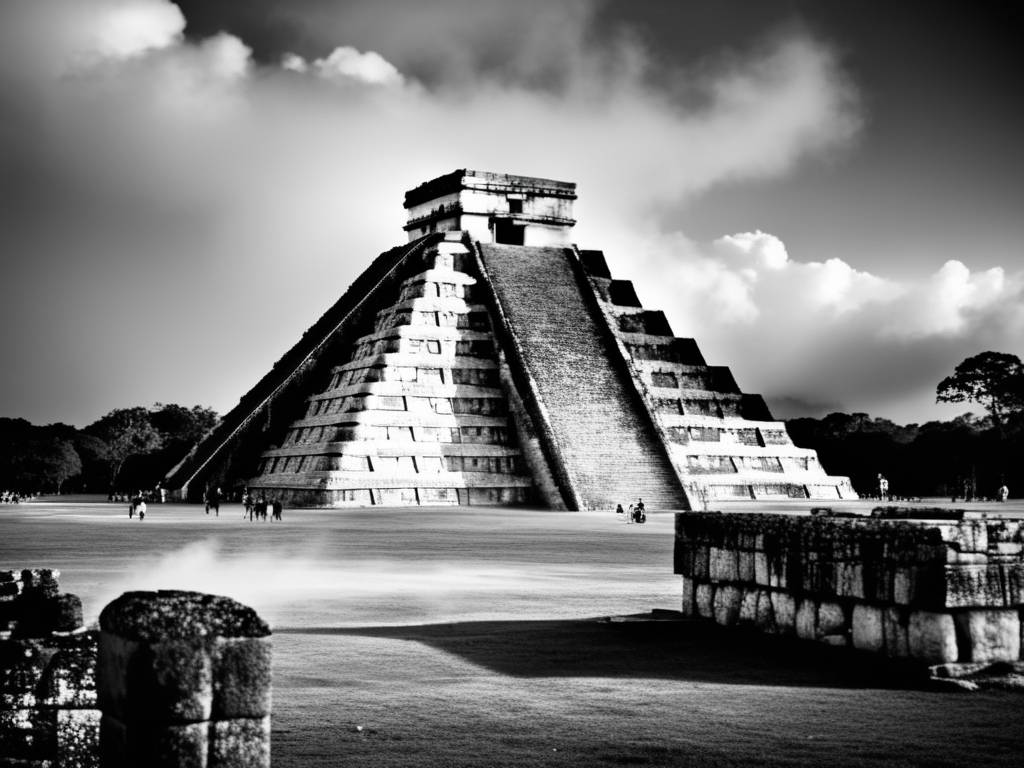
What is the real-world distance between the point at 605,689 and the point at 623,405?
3319cm

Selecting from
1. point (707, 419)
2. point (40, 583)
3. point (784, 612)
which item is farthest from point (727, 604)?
point (707, 419)

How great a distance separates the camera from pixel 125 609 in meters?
4.60

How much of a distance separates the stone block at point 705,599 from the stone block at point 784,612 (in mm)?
959

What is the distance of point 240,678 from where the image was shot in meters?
4.55

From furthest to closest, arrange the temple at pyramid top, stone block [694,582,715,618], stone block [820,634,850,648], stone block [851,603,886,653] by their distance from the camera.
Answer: the temple at pyramid top → stone block [694,582,715,618] → stone block [820,634,850,648] → stone block [851,603,886,653]

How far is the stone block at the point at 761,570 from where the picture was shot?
11.3 metres

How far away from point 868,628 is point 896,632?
306mm

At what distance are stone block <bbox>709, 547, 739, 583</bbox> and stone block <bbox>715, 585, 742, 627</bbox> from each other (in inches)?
3.6

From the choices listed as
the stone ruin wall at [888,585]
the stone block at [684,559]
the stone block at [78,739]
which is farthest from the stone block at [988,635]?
the stone block at [78,739]

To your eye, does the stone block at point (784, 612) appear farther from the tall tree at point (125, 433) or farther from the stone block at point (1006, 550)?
the tall tree at point (125, 433)

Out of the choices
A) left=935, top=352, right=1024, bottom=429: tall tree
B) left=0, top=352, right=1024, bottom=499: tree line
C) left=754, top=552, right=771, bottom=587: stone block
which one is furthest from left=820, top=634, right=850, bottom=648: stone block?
left=935, top=352, right=1024, bottom=429: tall tree

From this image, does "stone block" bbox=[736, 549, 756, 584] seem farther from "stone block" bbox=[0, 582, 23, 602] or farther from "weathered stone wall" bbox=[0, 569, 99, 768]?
"weathered stone wall" bbox=[0, 569, 99, 768]

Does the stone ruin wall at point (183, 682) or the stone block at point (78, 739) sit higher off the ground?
the stone ruin wall at point (183, 682)

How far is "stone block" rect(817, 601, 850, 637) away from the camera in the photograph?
10.5 m
